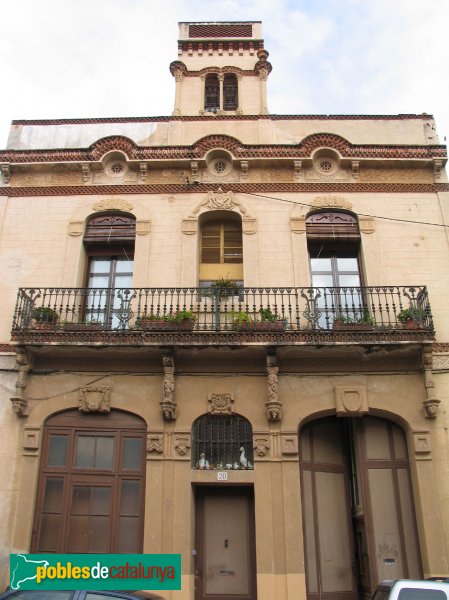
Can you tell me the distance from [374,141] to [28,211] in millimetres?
8483

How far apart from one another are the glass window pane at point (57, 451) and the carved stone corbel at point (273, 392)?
4043 mm

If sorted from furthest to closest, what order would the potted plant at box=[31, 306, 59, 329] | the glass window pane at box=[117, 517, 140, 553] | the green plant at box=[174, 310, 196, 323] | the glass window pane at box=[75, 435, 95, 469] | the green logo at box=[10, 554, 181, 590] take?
1. the potted plant at box=[31, 306, 59, 329]
2. the green plant at box=[174, 310, 196, 323]
3. the glass window pane at box=[75, 435, 95, 469]
4. the glass window pane at box=[117, 517, 140, 553]
5. the green logo at box=[10, 554, 181, 590]

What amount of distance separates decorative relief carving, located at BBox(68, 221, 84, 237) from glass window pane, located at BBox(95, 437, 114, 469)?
4.67 meters

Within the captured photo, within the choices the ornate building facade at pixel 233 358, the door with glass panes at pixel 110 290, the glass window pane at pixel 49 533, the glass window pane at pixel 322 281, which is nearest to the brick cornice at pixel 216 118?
the ornate building facade at pixel 233 358

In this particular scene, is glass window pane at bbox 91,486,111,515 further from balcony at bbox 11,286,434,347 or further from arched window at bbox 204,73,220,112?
arched window at bbox 204,73,220,112

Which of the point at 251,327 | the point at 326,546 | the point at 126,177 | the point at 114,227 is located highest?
the point at 126,177

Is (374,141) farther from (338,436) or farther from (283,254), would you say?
(338,436)

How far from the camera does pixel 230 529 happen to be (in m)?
10.7

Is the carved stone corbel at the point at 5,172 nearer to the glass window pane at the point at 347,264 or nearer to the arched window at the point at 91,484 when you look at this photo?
the arched window at the point at 91,484

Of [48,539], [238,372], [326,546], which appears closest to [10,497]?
[48,539]

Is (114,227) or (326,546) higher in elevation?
(114,227)

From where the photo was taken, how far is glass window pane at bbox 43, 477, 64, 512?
1055 centimetres

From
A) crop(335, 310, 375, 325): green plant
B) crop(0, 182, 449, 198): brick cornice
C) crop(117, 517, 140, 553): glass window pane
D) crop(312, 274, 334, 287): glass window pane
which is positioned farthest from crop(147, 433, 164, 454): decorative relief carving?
crop(0, 182, 449, 198): brick cornice

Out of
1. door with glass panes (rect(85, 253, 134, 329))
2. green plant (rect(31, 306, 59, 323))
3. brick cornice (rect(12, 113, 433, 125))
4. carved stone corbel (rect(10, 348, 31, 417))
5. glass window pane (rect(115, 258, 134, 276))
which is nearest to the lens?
carved stone corbel (rect(10, 348, 31, 417))
